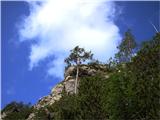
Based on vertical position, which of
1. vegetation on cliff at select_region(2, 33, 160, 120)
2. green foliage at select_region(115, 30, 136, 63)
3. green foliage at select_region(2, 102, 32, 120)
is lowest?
vegetation on cliff at select_region(2, 33, 160, 120)

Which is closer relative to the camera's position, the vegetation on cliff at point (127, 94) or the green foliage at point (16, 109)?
the vegetation on cliff at point (127, 94)

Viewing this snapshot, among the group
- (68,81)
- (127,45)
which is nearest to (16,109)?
(68,81)

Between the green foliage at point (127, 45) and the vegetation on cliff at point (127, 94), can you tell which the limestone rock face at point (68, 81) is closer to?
the green foliage at point (127, 45)

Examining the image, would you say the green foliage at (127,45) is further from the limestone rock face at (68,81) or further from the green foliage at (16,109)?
the green foliage at (16,109)

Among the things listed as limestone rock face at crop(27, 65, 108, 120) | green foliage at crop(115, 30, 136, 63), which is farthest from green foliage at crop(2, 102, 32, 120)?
green foliage at crop(115, 30, 136, 63)

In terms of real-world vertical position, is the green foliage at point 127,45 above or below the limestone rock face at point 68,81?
above

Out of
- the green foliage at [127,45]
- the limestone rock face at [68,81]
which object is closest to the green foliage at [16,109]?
the limestone rock face at [68,81]

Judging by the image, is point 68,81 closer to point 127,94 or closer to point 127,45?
point 127,45

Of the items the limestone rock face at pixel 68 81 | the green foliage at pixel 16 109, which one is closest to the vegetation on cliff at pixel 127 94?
the limestone rock face at pixel 68 81

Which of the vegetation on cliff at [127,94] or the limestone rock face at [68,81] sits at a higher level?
Answer: the limestone rock face at [68,81]

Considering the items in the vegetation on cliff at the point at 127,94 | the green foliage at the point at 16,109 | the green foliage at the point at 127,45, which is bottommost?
the vegetation on cliff at the point at 127,94

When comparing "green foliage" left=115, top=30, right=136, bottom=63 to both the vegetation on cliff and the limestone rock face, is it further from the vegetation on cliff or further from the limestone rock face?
the vegetation on cliff

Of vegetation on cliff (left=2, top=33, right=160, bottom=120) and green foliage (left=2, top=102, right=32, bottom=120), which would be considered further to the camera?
green foliage (left=2, top=102, right=32, bottom=120)

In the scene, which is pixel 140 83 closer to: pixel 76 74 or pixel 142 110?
pixel 142 110
